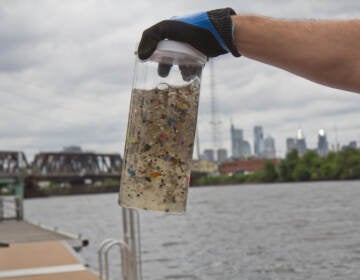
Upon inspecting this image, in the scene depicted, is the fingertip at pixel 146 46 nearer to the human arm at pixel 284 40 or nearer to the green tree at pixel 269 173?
the human arm at pixel 284 40

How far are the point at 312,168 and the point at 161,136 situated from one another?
459 feet

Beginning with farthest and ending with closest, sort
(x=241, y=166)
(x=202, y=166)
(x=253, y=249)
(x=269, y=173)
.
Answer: (x=241, y=166) → (x=269, y=173) → (x=202, y=166) → (x=253, y=249)

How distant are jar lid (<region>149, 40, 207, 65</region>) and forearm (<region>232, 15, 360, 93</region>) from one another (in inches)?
6.3

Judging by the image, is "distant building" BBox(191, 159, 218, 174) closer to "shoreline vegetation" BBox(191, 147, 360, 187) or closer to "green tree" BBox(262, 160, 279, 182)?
"shoreline vegetation" BBox(191, 147, 360, 187)

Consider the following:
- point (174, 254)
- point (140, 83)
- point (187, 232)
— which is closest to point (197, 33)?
point (140, 83)

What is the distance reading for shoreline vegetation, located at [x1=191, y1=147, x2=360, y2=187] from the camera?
129125 mm

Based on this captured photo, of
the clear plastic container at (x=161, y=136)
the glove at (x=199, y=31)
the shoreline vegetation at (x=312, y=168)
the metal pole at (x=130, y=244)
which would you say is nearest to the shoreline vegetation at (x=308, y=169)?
the shoreline vegetation at (x=312, y=168)

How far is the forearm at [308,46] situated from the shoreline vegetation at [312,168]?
12303 centimetres

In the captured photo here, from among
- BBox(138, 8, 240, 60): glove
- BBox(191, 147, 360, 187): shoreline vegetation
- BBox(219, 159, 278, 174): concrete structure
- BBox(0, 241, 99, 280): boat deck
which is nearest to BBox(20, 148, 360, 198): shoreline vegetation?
BBox(191, 147, 360, 187): shoreline vegetation

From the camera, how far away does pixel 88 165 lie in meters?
145

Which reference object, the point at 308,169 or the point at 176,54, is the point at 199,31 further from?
the point at 308,169

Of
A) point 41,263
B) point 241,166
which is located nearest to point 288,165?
point 241,166

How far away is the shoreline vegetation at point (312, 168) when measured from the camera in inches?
5084

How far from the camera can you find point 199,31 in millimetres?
1630
